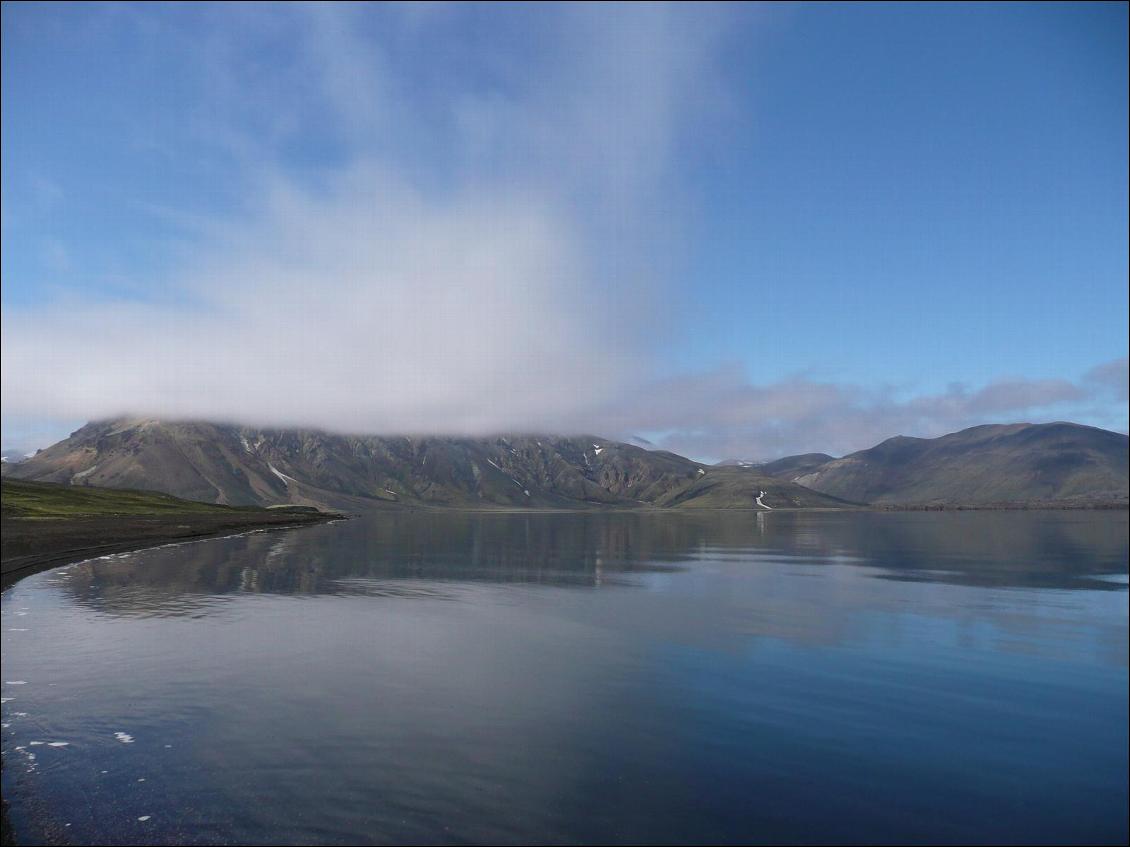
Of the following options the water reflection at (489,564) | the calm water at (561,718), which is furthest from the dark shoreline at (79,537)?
the calm water at (561,718)

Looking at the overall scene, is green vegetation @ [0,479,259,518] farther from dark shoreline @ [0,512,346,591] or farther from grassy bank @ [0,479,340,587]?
dark shoreline @ [0,512,346,591]

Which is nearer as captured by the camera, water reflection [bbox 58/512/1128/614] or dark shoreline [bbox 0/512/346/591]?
water reflection [bbox 58/512/1128/614]

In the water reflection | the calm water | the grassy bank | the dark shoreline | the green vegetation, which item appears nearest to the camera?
the calm water

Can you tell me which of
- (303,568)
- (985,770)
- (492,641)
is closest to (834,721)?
A: (985,770)

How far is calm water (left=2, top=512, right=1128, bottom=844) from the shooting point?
17.7 m

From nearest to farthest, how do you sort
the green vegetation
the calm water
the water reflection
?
the calm water → the water reflection → the green vegetation

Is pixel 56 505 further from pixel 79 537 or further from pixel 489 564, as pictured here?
pixel 489 564

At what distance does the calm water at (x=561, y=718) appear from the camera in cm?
1766

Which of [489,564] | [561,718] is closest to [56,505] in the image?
[489,564]

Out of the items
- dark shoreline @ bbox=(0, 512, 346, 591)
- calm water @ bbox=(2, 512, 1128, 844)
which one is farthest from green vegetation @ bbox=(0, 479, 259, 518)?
calm water @ bbox=(2, 512, 1128, 844)

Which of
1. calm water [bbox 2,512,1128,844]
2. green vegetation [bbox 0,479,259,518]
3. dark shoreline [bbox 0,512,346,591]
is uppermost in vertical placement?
green vegetation [bbox 0,479,259,518]

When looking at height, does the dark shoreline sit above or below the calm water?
above

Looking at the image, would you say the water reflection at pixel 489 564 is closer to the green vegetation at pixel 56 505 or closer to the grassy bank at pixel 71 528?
the grassy bank at pixel 71 528

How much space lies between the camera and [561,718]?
25.6 metres
